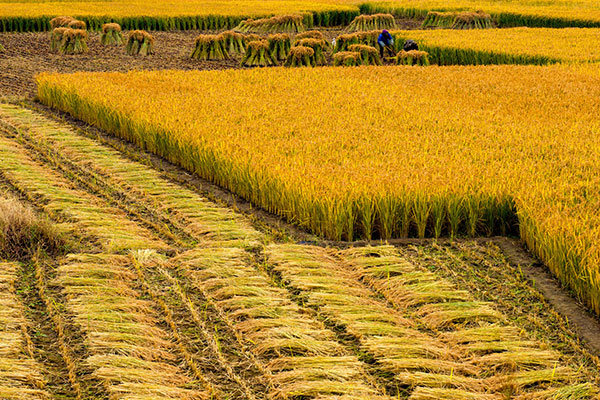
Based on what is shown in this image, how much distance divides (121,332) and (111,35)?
16948mm

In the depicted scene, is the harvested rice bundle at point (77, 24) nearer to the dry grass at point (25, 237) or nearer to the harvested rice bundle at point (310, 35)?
the harvested rice bundle at point (310, 35)

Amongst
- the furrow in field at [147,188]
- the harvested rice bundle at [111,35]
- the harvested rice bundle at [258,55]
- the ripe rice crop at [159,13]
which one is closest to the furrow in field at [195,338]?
the furrow in field at [147,188]

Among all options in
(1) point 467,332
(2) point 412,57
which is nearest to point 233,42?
(2) point 412,57

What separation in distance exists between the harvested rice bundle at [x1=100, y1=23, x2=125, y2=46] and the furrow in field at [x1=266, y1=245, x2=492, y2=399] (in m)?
15.8

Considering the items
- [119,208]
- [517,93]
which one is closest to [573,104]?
[517,93]

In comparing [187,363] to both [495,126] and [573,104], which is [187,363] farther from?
[573,104]

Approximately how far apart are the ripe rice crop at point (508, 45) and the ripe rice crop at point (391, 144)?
10.1 ft

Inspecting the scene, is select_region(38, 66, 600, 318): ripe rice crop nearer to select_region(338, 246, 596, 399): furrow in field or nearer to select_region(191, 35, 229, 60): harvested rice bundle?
select_region(338, 246, 596, 399): furrow in field

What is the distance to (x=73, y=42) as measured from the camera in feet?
59.2

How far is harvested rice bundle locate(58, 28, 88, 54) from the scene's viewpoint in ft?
58.4

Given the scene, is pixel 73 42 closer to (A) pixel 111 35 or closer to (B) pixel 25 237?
(A) pixel 111 35

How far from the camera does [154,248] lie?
17.8 feet

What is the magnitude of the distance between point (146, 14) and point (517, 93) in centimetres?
1737

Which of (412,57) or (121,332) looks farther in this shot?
(412,57)
